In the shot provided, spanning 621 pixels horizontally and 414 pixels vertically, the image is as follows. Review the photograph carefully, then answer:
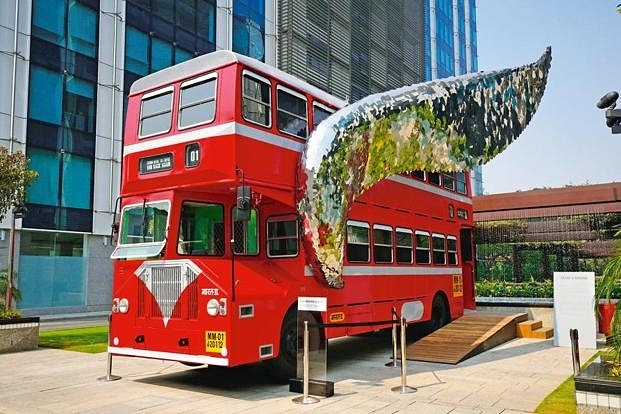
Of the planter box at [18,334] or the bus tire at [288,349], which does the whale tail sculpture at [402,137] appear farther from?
the planter box at [18,334]

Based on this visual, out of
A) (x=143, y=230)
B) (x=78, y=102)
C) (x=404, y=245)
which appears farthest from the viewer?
(x=78, y=102)

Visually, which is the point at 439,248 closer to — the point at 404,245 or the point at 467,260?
the point at 404,245

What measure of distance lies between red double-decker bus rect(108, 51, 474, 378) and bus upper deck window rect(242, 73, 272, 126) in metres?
0.02

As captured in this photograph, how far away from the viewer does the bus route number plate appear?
7840 millimetres

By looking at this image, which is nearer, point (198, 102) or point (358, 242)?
point (198, 102)

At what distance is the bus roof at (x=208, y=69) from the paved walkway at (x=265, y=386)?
185 inches

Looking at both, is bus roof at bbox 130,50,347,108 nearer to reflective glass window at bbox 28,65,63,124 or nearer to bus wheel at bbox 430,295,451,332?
bus wheel at bbox 430,295,451,332

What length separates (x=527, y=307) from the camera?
1647 cm

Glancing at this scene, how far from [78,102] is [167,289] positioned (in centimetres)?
1756

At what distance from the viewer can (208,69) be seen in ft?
28.4

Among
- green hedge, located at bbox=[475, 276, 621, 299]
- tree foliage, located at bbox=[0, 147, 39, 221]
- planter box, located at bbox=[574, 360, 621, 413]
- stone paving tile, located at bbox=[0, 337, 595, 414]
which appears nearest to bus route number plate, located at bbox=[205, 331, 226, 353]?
stone paving tile, located at bbox=[0, 337, 595, 414]

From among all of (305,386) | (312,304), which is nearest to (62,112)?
(312,304)

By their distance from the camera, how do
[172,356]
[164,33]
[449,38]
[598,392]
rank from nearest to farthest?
[598,392]
[172,356]
[164,33]
[449,38]

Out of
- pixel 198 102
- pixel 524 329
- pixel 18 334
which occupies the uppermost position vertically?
pixel 198 102
